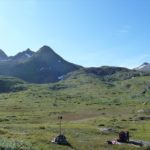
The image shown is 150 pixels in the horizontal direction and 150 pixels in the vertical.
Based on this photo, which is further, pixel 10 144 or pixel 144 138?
pixel 144 138

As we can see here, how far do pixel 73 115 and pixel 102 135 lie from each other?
66.0 metres

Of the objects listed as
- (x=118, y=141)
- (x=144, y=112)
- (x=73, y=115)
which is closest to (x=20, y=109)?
(x=73, y=115)

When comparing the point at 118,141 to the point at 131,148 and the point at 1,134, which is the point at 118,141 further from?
the point at 1,134

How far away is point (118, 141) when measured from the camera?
2608 inches

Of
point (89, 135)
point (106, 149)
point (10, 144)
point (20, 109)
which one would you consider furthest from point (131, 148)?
point (20, 109)

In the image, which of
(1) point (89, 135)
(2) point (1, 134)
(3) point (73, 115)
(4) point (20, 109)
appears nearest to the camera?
(2) point (1, 134)

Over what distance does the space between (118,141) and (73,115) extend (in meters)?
77.6

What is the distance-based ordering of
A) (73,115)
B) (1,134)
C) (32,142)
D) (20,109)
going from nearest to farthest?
(32,142) → (1,134) → (73,115) → (20,109)

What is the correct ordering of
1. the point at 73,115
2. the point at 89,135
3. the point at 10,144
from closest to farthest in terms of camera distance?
1. the point at 10,144
2. the point at 89,135
3. the point at 73,115

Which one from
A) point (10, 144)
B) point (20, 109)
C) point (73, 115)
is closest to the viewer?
point (10, 144)

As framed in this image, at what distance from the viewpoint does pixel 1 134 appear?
6606 cm

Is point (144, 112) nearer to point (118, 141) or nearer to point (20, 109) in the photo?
point (20, 109)

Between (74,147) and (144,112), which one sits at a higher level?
(144,112)

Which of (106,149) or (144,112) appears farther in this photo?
(144,112)
